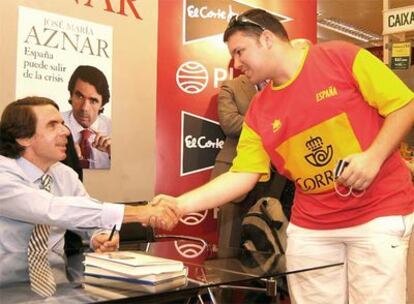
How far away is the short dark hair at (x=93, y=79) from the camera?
371 cm

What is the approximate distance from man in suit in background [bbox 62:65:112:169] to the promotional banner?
1.54ft

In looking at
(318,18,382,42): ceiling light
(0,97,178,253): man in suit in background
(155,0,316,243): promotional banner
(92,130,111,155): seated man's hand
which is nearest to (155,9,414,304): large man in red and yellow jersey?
(0,97,178,253): man in suit in background

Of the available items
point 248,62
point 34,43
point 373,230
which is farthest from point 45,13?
point 373,230

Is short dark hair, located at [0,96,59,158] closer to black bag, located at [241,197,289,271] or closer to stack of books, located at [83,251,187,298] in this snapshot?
stack of books, located at [83,251,187,298]

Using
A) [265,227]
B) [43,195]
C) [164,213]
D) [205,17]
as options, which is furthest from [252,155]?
[205,17]

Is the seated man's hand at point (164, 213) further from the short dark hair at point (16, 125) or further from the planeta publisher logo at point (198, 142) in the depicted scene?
the planeta publisher logo at point (198, 142)

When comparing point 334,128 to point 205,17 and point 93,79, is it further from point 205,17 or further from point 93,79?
point 205,17

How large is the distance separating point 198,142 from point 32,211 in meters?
2.32

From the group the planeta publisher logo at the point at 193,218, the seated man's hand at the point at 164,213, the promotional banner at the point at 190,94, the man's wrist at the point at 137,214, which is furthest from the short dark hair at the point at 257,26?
the planeta publisher logo at the point at 193,218

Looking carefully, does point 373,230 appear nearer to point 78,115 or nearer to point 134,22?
point 78,115

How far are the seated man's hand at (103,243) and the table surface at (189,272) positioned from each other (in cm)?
10

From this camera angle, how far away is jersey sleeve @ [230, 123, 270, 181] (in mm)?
2129

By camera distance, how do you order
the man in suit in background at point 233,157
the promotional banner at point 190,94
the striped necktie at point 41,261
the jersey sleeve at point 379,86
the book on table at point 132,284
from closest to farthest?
1. the book on table at point 132,284
2. the striped necktie at point 41,261
3. the jersey sleeve at point 379,86
4. the man in suit in background at point 233,157
5. the promotional banner at point 190,94

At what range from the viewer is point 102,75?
12.7 feet
